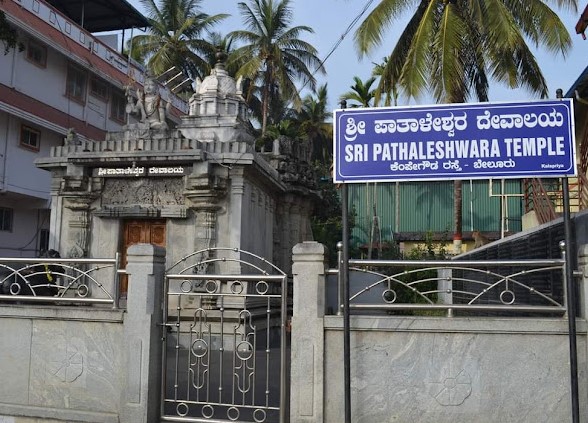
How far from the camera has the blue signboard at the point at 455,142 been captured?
4.84 meters

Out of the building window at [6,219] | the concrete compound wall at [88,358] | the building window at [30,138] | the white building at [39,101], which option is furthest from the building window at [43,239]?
the concrete compound wall at [88,358]

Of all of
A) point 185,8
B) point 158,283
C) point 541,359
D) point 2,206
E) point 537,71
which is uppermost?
point 185,8

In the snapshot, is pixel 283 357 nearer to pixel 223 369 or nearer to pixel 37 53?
pixel 223 369

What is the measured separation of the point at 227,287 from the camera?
12492 millimetres

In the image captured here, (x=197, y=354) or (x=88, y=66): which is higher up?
(x=88, y=66)

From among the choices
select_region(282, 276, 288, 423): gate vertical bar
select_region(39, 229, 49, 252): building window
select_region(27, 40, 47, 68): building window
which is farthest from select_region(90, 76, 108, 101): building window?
select_region(282, 276, 288, 423): gate vertical bar

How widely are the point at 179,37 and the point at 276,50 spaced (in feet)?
19.4

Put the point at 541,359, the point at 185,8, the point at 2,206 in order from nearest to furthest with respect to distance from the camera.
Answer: the point at 541,359 → the point at 2,206 → the point at 185,8

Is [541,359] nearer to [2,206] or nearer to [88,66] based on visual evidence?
[2,206]

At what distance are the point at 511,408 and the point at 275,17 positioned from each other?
2778 centimetres

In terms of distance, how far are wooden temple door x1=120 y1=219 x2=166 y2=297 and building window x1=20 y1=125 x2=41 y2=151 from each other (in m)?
9.24

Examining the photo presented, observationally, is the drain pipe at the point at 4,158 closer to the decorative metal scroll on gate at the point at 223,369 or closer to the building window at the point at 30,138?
the building window at the point at 30,138

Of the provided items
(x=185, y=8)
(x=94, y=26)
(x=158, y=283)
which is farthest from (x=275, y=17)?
(x=158, y=283)

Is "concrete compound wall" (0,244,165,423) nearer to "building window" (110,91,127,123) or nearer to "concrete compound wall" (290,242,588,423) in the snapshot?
"concrete compound wall" (290,242,588,423)
